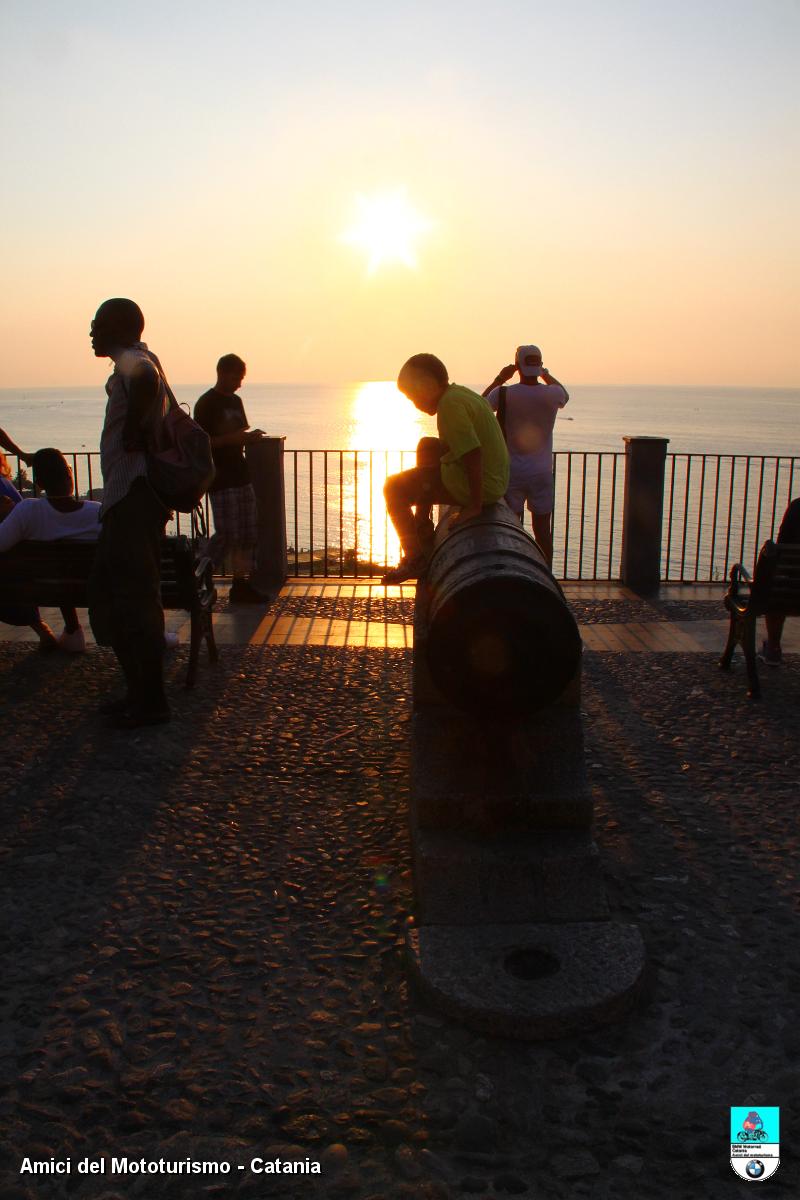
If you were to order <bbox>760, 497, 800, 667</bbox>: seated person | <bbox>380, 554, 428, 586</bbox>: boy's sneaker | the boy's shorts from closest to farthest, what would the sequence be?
<bbox>380, 554, 428, 586</bbox>: boy's sneaker → <bbox>760, 497, 800, 667</bbox>: seated person → the boy's shorts

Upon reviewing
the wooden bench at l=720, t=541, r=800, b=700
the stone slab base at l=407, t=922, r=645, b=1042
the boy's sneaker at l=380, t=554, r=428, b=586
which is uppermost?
the boy's sneaker at l=380, t=554, r=428, b=586

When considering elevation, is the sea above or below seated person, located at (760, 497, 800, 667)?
below

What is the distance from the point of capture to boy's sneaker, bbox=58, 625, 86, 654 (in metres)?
7.90

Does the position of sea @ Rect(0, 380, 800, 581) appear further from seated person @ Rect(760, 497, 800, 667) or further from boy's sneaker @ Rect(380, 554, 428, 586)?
boy's sneaker @ Rect(380, 554, 428, 586)

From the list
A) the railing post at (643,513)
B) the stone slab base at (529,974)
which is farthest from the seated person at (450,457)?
the railing post at (643,513)

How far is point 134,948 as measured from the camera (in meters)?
3.76

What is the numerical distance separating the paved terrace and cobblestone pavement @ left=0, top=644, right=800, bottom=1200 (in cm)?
1

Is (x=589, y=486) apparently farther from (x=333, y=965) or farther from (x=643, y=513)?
(x=333, y=965)

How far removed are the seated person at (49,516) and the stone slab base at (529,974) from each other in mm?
4445

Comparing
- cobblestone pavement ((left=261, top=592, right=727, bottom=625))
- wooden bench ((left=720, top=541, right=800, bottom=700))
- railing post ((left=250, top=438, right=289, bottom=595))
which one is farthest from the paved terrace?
railing post ((left=250, top=438, right=289, bottom=595))

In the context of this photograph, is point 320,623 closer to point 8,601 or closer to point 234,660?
point 234,660

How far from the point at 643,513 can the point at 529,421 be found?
2.59 m

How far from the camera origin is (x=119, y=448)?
571 cm

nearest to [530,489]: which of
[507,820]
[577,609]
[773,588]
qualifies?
[577,609]
